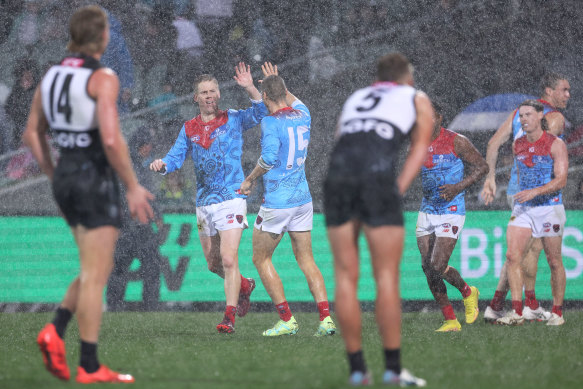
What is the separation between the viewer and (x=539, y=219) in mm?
8875

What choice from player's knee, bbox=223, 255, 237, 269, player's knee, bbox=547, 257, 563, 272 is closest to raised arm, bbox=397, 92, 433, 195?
player's knee, bbox=223, 255, 237, 269

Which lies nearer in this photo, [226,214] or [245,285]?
[226,214]

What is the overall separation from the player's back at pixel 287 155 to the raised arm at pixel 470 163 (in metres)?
1.39

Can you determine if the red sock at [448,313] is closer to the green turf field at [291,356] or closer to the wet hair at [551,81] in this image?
the green turf field at [291,356]

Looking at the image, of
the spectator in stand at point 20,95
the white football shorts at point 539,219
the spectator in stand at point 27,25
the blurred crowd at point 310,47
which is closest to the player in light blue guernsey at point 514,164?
the white football shorts at point 539,219

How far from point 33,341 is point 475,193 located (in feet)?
23.6

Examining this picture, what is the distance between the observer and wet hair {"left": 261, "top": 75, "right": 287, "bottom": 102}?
7637 mm

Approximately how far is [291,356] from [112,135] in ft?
7.44

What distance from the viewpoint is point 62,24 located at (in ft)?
45.6

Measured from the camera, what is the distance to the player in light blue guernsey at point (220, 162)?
7.89 metres

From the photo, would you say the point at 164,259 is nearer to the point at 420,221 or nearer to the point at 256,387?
the point at 420,221

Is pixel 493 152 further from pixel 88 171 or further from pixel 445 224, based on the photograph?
pixel 88 171

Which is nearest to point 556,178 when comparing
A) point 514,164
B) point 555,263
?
point 514,164

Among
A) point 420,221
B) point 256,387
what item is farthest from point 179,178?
point 256,387
